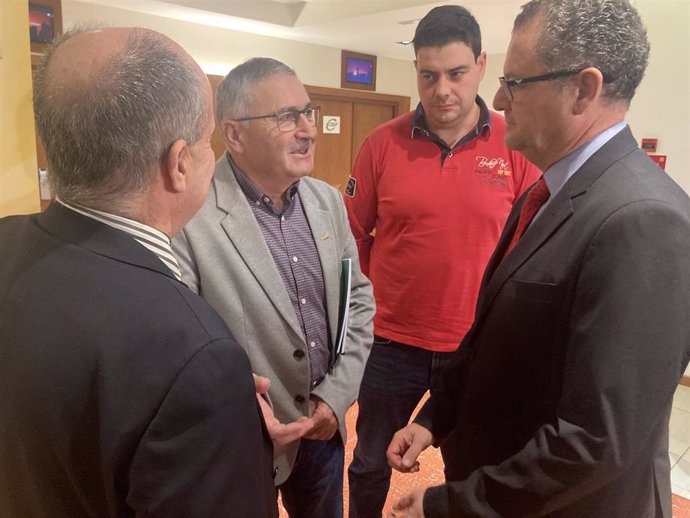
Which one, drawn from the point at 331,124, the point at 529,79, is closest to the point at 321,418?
the point at 529,79

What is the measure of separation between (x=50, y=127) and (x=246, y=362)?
431 millimetres

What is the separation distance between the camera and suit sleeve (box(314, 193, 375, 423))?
1439 millimetres

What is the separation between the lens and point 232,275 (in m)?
1.31

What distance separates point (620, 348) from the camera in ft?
2.63

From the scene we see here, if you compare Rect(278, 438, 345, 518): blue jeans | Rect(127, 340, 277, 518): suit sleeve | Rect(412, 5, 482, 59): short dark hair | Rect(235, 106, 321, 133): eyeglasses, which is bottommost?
Rect(278, 438, 345, 518): blue jeans

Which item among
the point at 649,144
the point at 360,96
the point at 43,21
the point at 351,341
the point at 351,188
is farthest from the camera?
the point at 360,96

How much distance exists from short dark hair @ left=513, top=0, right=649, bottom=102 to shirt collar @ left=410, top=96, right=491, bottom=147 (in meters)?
0.83

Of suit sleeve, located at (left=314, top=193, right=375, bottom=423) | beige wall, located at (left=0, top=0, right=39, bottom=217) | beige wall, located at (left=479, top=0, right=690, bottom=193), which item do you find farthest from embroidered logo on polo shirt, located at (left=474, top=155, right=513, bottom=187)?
beige wall, located at (left=479, top=0, right=690, bottom=193)

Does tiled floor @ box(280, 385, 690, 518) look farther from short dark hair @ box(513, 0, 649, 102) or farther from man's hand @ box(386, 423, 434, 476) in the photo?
short dark hair @ box(513, 0, 649, 102)

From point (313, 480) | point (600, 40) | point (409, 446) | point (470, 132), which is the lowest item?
point (313, 480)

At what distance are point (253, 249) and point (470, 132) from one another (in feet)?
3.08

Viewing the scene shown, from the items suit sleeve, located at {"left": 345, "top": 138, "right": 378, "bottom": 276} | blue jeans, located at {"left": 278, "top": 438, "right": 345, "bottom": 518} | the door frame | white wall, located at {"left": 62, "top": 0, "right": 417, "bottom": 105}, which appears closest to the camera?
blue jeans, located at {"left": 278, "top": 438, "right": 345, "bottom": 518}

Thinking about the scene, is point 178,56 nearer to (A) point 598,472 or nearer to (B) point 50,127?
(B) point 50,127

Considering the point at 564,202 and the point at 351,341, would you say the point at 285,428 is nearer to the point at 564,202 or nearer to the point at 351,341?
the point at 351,341
